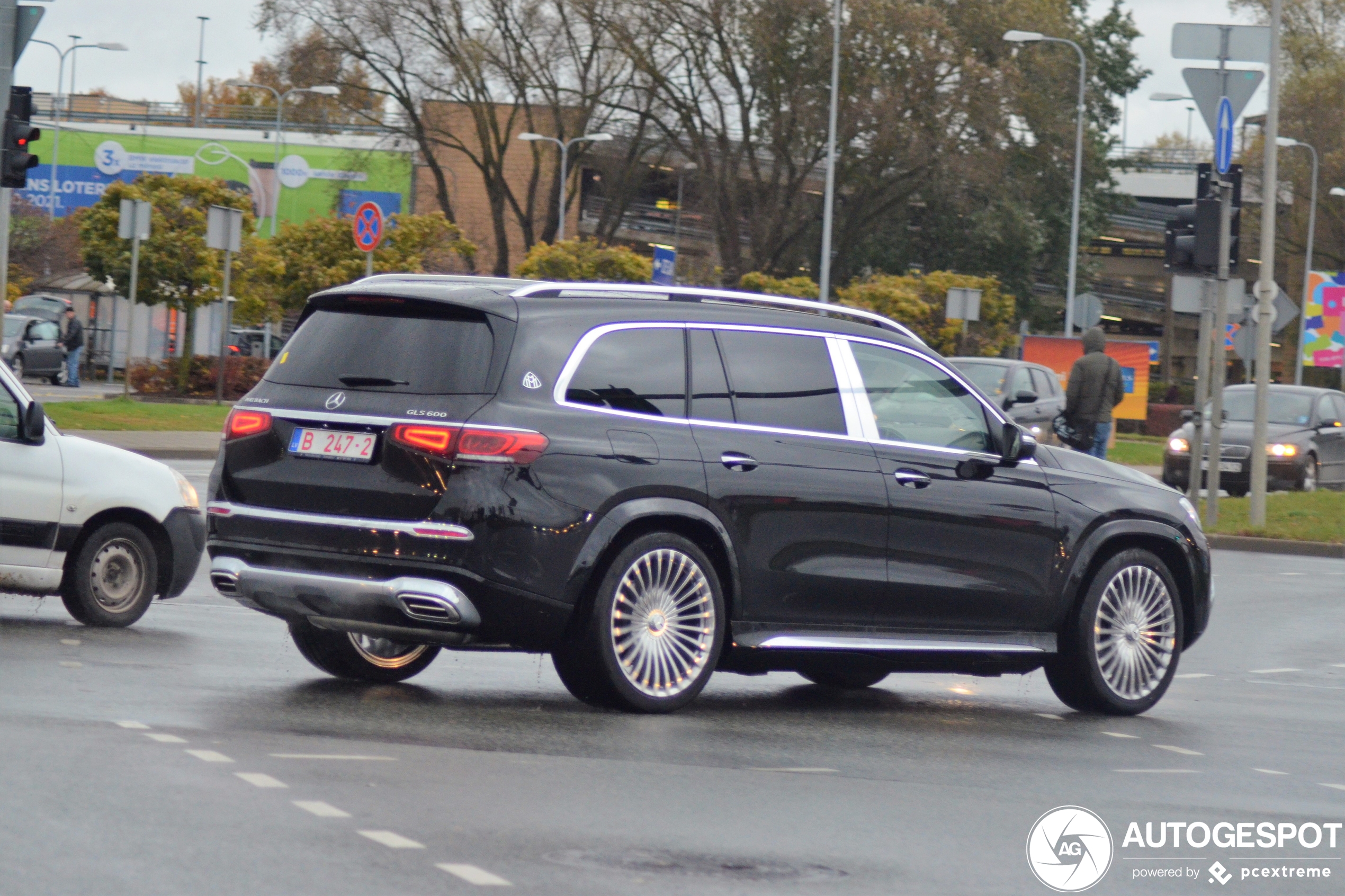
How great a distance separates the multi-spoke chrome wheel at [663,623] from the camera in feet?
26.5

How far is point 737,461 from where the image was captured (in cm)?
836

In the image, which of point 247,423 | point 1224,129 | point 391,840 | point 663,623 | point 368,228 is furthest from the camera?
point 368,228

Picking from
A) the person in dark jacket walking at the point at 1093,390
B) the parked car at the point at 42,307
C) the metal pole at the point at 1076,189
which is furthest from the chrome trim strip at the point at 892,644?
the parked car at the point at 42,307

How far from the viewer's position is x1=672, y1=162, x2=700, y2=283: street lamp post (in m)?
52.2

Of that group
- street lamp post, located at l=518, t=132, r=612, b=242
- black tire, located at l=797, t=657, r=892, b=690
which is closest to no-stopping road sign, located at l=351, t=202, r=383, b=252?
black tire, located at l=797, t=657, r=892, b=690

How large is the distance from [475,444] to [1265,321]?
16670mm

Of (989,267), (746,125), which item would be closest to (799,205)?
(746,125)

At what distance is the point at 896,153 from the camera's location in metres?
47.5

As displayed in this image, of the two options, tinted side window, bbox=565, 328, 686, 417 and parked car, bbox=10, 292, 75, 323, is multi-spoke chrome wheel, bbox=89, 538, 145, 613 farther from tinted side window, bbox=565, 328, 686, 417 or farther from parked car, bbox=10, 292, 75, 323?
parked car, bbox=10, 292, 75, 323

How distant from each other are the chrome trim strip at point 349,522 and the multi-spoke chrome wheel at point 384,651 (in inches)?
37.8

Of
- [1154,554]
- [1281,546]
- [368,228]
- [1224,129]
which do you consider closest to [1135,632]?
[1154,554]

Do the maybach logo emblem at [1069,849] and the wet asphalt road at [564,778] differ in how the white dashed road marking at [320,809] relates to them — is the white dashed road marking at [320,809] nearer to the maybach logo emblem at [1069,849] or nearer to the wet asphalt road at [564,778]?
the wet asphalt road at [564,778]

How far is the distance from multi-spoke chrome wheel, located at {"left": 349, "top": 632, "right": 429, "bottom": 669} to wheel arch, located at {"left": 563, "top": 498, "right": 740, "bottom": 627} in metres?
1.31

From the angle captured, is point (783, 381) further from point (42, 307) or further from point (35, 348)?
point (42, 307)
